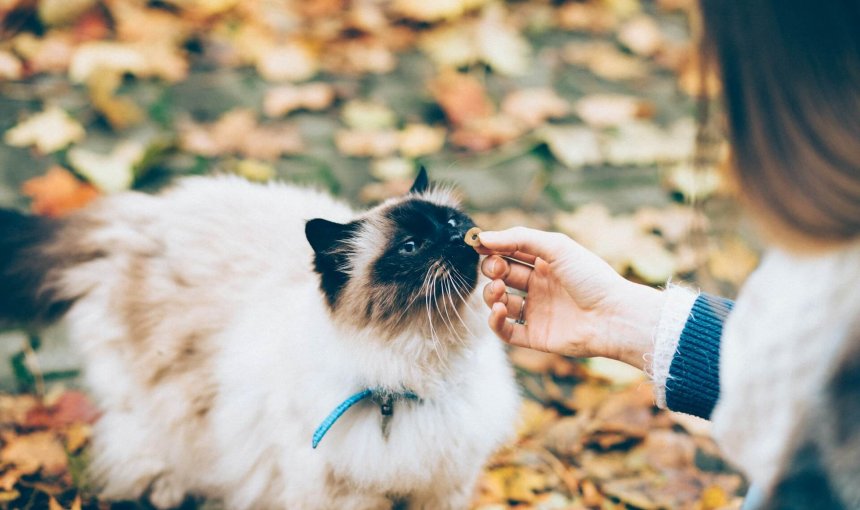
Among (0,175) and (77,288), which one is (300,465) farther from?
(0,175)

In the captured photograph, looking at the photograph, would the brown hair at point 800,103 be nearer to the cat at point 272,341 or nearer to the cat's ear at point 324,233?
the cat at point 272,341

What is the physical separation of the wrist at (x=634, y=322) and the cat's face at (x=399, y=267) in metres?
0.37

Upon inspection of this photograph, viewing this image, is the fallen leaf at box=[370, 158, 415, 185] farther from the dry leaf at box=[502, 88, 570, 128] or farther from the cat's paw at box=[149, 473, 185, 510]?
the cat's paw at box=[149, 473, 185, 510]

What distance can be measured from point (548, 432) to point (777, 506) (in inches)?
45.2

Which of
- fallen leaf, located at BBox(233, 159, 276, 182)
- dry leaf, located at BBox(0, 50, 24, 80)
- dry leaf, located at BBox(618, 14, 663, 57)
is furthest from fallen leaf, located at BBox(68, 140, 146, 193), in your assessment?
dry leaf, located at BBox(618, 14, 663, 57)

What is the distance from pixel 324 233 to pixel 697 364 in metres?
0.94

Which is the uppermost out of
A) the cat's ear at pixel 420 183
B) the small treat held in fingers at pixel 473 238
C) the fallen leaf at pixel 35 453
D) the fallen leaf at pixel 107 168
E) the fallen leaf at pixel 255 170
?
the small treat held in fingers at pixel 473 238

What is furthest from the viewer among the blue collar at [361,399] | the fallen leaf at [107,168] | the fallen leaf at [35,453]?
the fallen leaf at [107,168]

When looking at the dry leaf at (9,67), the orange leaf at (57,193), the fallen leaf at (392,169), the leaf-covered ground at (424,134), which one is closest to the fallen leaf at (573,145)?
the leaf-covered ground at (424,134)

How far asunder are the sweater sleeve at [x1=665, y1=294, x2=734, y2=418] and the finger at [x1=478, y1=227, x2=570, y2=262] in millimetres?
361

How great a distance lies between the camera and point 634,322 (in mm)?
1832

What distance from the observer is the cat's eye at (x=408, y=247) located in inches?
69.6

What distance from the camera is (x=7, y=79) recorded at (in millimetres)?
3297

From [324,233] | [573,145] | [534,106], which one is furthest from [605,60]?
[324,233]
